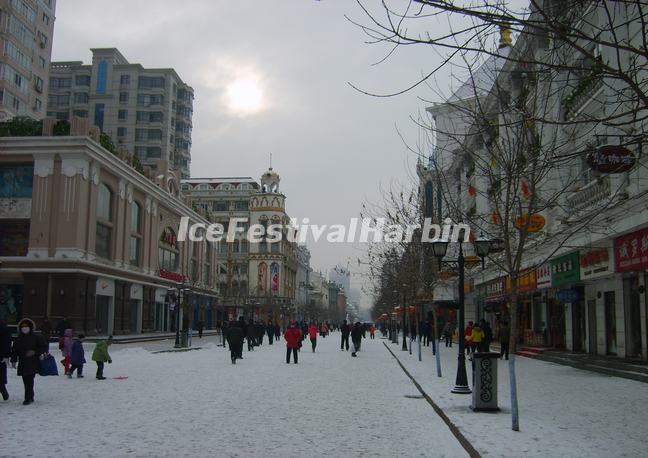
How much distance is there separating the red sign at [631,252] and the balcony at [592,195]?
139cm

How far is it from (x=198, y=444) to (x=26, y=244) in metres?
37.2

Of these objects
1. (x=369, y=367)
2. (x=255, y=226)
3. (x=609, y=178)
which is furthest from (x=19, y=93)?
(x=609, y=178)

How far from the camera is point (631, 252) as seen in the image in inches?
678

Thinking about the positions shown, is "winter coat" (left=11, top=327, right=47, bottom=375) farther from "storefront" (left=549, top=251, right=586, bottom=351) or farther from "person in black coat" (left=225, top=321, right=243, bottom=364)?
"storefront" (left=549, top=251, right=586, bottom=351)

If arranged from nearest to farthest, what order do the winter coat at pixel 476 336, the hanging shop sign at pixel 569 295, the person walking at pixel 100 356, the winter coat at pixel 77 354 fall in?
1. the person walking at pixel 100 356
2. the winter coat at pixel 77 354
3. the hanging shop sign at pixel 569 295
4. the winter coat at pixel 476 336

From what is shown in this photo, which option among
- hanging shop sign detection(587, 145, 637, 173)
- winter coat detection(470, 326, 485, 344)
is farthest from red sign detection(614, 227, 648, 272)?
winter coat detection(470, 326, 485, 344)

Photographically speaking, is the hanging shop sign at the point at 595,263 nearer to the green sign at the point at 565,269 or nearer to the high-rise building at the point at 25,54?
the green sign at the point at 565,269

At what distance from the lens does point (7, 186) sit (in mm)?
41406

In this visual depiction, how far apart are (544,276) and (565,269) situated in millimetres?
2731

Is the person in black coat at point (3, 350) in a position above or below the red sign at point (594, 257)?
below

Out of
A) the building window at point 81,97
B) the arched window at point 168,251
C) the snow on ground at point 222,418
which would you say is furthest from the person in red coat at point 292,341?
the building window at point 81,97

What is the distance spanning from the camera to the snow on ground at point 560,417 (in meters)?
7.86

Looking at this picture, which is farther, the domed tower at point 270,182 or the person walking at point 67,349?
the domed tower at point 270,182

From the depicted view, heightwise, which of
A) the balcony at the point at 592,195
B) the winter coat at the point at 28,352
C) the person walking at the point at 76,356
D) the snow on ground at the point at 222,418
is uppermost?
the balcony at the point at 592,195
